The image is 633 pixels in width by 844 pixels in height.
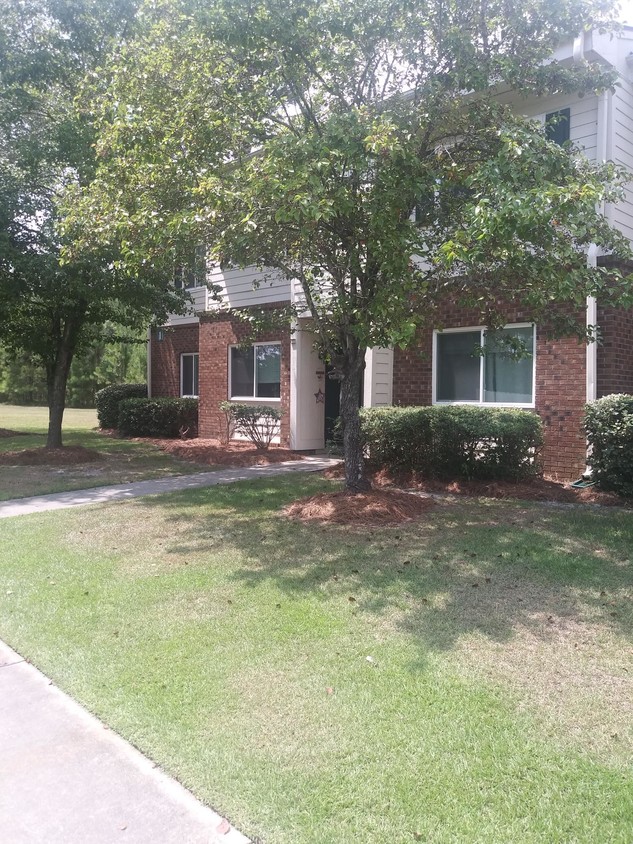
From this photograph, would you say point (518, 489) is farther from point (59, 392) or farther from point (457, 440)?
point (59, 392)

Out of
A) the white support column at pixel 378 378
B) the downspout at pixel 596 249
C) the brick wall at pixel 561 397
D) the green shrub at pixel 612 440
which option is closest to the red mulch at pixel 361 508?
the green shrub at pixel 612 440

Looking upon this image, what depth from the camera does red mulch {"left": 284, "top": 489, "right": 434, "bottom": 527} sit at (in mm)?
7656

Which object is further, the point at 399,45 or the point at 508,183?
the point at 399,45

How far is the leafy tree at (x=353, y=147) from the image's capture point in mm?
6266

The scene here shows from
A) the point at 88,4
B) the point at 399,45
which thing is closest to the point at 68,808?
the point at 399,45

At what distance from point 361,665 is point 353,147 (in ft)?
15.0

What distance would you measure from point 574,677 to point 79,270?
10746 millimetres

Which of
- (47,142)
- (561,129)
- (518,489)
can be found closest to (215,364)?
(47,142)

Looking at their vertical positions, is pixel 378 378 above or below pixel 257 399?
above

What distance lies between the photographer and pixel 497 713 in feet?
11.2

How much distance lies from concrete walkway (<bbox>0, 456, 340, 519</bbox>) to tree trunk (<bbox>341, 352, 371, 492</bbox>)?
117 inches

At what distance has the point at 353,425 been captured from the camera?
8578 mm

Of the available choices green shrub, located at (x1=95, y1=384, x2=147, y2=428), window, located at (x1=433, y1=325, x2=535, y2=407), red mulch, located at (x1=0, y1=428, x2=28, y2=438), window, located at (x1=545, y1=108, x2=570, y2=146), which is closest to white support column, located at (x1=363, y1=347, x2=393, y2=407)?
window, located at (x1=433, y1=325, x2=535, y2=407)

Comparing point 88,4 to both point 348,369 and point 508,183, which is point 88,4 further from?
point 508,183
